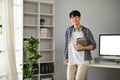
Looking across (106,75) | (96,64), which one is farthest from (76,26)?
(106,75)

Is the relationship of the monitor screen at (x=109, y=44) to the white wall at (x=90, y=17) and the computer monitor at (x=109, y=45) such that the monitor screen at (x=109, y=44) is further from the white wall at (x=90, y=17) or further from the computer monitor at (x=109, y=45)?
the white wall at (x=90, y=17)

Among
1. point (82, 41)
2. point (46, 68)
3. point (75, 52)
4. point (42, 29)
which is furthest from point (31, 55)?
point (82, 41)

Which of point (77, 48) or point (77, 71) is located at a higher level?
point (77, 48)

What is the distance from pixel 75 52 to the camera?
11.5 feet

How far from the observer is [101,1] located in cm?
464

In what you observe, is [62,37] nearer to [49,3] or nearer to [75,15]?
[49,3]

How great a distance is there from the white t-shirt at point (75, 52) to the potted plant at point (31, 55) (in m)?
0.95

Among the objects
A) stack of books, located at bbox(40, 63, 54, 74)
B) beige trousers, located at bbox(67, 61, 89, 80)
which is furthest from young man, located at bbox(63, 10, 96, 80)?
stack of books, located at bbox(40, 63, 54, 74)

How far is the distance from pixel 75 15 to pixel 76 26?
0.20 m

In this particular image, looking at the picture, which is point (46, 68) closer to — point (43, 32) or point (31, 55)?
point (31, 55)

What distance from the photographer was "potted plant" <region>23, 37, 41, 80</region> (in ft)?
13.8

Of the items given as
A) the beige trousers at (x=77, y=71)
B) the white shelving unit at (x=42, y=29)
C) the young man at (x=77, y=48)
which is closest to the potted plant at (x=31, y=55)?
the white shelving unit at (x=42, y=29)

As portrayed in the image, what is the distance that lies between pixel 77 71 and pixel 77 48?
41cm

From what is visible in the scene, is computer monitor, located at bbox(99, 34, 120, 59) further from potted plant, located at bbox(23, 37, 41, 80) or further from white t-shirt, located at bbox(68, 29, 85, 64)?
potted plant, located at bbox(23, 37, 41, 80)
